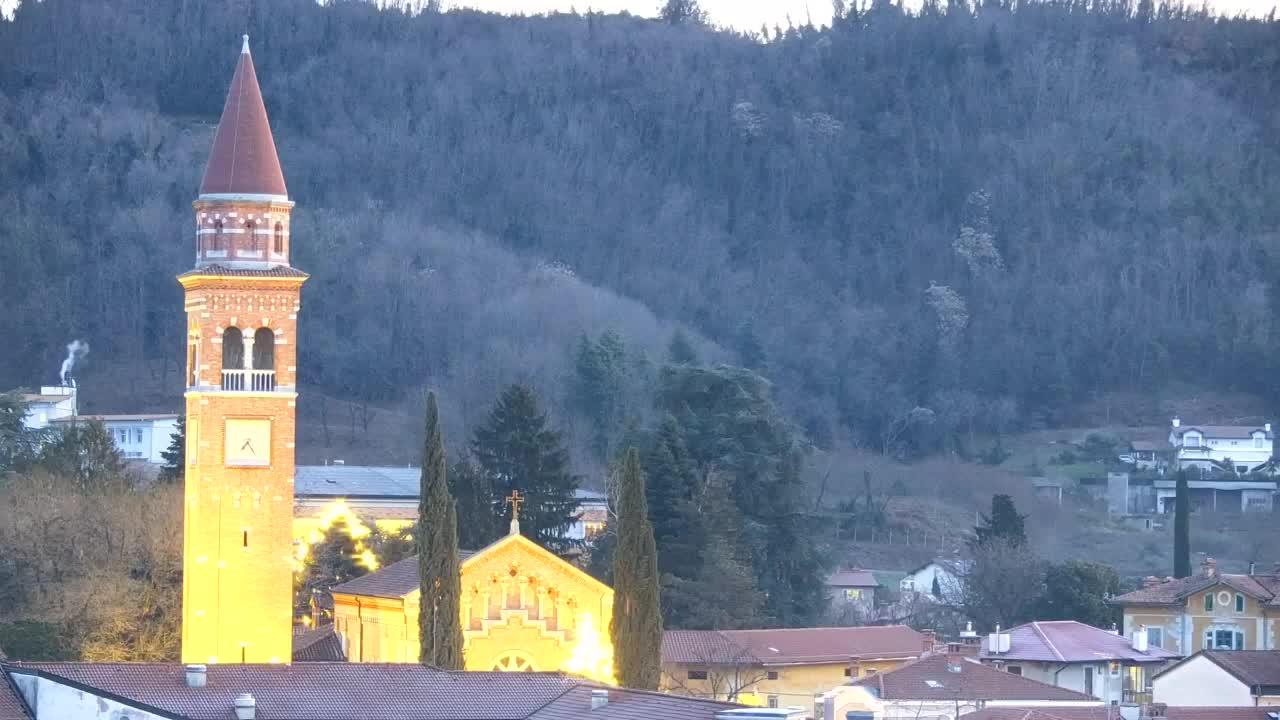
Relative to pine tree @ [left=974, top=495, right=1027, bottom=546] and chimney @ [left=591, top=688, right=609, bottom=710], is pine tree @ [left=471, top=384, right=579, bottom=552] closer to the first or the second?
pine tree @ [left=974, top=495, right=1027, bottom=546]

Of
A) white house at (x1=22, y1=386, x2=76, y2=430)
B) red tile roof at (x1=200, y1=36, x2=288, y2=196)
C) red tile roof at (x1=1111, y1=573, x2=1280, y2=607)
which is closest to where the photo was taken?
red tile roof at (x1=200, y1=36, x2=288, y2=196)

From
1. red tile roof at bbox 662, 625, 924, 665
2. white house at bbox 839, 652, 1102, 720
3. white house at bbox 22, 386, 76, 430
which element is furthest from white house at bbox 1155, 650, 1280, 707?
white house at bbox 22, 386, 76, 430

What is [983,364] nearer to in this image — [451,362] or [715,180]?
[715,180]

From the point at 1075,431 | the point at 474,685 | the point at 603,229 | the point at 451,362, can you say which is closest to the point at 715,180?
the point at 603,229

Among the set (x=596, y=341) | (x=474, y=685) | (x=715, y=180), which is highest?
(x=715, y=180)

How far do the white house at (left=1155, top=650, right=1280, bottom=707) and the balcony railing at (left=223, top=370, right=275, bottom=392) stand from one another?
22538 millimetres

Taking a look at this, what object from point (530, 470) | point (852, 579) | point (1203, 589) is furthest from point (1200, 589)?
point (852, 579)

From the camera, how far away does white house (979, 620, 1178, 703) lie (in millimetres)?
73188

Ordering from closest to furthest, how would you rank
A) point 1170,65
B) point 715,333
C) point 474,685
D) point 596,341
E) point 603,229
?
point 474,685, point 596,341, point 715,333, point 603,229, point 1170,65

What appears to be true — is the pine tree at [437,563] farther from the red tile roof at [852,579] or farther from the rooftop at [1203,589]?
the red tile roof at [852,579]

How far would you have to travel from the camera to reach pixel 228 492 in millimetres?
61406

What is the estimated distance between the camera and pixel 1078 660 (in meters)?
73.4

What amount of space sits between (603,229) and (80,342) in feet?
159

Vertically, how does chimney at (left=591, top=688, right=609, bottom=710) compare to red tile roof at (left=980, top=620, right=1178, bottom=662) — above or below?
above
